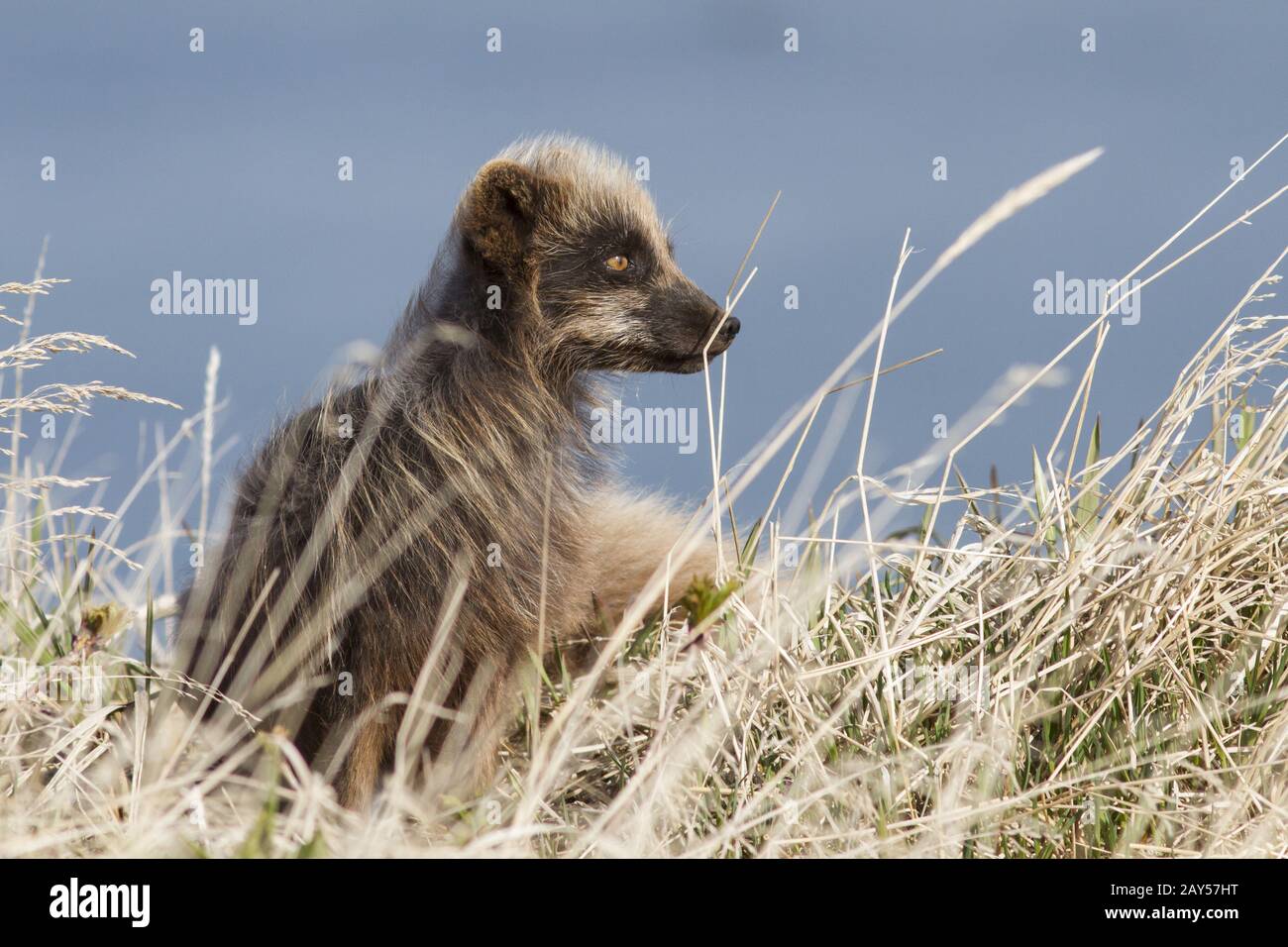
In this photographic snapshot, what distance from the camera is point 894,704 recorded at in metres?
4.08

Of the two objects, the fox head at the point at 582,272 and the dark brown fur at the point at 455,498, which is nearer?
the dark brown fur at the point at 455,498

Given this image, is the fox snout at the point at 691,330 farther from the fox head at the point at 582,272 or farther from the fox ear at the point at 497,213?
the fox ear at the point at 497,213

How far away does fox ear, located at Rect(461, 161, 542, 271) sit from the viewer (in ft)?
16.2

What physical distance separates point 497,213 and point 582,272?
423mm

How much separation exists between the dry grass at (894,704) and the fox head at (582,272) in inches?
18.1

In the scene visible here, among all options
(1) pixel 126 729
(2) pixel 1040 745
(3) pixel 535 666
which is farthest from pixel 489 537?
(2) pixel 1040 745

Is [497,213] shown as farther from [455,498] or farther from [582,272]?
[455,498]

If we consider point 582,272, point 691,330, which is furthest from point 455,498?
point 691,330

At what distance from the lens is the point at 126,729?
4539 mm

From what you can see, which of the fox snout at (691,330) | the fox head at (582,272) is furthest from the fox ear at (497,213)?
the fox snout at (691,330)

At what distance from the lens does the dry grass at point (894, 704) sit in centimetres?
354
